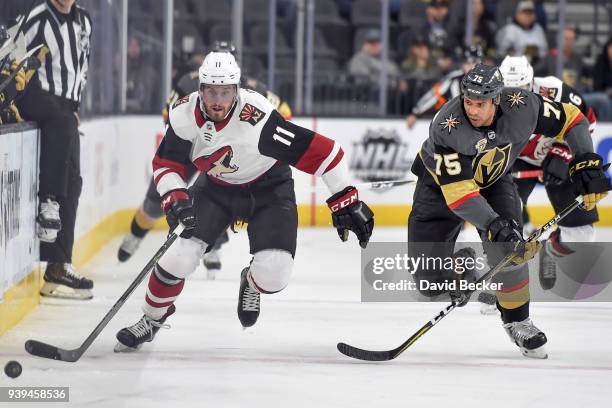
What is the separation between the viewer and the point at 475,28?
10.1 m

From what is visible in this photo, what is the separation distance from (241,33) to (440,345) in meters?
5.07

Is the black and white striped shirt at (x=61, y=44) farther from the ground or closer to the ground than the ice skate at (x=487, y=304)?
farther from the ground

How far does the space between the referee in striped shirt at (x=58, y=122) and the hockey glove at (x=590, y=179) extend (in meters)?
2.32

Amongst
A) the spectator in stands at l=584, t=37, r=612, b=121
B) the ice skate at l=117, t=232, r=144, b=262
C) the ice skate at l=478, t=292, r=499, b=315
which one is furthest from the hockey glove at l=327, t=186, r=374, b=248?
the spectator in stands at l=584, t=37, r=612, b=121

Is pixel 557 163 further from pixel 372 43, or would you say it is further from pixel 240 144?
pixel 372 43

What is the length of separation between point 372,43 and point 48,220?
4.90 metres

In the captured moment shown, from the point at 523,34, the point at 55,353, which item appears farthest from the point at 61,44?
the point at 523,34

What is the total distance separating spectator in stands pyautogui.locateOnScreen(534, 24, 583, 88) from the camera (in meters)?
10.1

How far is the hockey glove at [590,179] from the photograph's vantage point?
478cm

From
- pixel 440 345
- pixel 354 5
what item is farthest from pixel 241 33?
pixel 440 345

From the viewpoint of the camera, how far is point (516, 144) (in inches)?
189

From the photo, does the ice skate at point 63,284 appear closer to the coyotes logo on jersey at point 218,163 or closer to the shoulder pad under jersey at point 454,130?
the coyotes logo on jersey at point 218,163

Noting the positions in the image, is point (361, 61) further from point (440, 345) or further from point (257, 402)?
point (257, 402)

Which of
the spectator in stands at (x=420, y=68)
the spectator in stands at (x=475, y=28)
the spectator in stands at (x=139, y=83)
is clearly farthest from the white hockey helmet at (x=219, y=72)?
the spectator in stands at (x=475, y=28)
